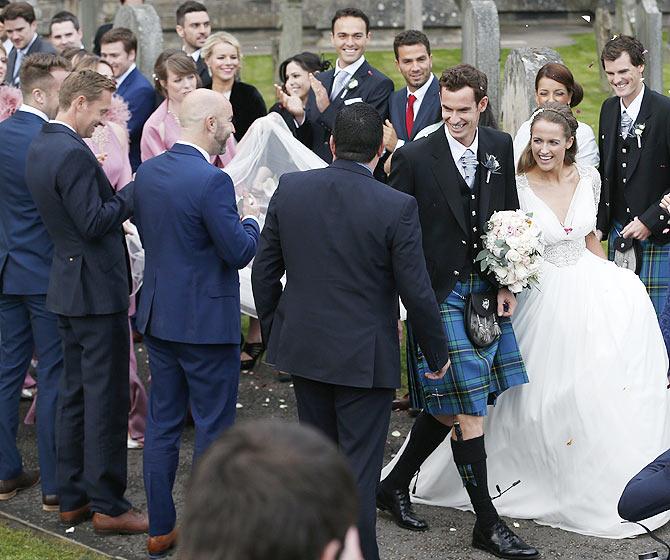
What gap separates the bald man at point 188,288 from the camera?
215 inches

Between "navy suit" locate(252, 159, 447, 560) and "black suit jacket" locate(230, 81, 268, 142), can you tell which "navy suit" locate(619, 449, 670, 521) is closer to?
"navy suit" locate(252, 159, 447, 560)

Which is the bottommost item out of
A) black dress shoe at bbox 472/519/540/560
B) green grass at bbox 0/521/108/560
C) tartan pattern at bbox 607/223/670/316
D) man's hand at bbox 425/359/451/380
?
green grass at bbox 0/521/108/560

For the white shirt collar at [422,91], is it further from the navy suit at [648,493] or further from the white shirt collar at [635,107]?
the navy suit at [648,493]

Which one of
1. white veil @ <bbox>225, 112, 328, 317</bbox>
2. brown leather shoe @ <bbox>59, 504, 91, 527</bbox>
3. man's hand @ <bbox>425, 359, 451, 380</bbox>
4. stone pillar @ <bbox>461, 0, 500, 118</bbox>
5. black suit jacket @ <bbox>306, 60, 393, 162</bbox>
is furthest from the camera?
stone pillar @ <bbox>461, 0, 500, 118</bbox>

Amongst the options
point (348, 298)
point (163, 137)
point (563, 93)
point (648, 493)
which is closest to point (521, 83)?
point (563, 93)

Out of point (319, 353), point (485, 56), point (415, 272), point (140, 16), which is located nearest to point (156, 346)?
point (319, 353)

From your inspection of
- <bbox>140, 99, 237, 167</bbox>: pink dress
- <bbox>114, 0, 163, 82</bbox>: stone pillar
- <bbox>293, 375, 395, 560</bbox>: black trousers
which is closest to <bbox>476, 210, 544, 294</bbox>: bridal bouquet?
<bbox>293, 375, 395, 560</bbox>: black trousers

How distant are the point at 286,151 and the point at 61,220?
7.36ft

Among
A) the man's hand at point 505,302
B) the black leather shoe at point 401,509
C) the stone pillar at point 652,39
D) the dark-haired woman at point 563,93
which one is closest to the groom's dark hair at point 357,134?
A: the man's hand at point 505,302

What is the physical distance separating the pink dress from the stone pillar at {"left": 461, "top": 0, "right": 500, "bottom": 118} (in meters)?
2.29

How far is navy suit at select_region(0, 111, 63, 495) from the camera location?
246 inches

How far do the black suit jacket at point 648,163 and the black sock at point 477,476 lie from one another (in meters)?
2.19

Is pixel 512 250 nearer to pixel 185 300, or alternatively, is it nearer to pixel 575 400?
pixel 575 400

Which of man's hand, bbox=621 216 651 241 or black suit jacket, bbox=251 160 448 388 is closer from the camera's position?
black suit jacket, bbox=251 160 448 388
